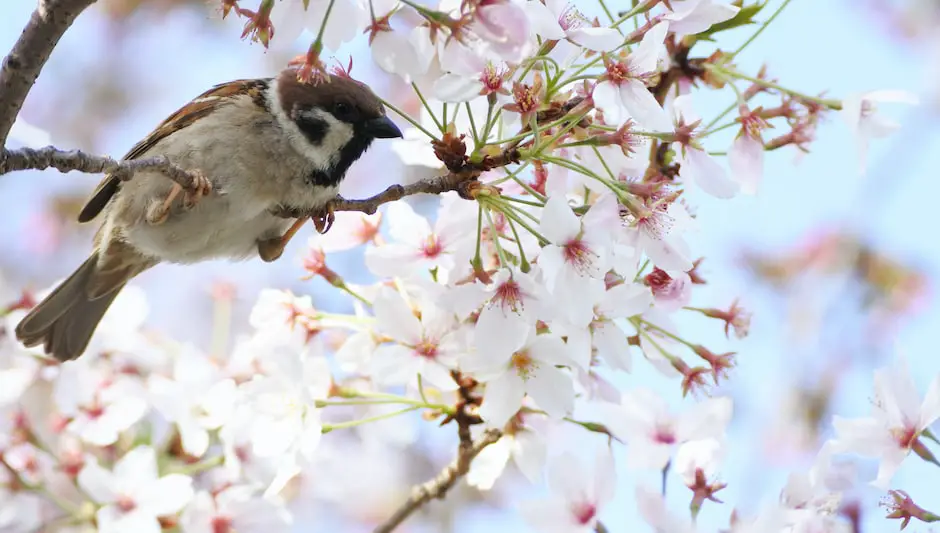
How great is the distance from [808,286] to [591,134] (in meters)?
3.03

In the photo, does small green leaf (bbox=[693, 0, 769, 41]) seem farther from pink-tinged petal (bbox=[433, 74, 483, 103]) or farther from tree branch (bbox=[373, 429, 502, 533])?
tree branch (bbox=[373, 429, 502, 533])

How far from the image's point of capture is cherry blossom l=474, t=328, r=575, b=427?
1.99 metres

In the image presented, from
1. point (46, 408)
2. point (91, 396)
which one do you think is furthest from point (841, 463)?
point (46, 408)

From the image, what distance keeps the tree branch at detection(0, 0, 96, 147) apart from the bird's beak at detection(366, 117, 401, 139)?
1.32 m

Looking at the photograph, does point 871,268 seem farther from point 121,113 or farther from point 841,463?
point 121,113

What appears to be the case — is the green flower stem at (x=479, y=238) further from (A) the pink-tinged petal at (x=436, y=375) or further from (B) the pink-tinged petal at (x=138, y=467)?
(B) the pink-tinged petal at (x=138, y=467)

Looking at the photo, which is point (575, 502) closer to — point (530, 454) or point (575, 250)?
point (530, 454)

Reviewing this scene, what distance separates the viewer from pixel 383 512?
17.8ft

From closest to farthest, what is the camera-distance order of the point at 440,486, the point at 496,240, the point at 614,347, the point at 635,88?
the point at 635,88 < the point at 496,240 < the point at 614,347 < the point at 440,486

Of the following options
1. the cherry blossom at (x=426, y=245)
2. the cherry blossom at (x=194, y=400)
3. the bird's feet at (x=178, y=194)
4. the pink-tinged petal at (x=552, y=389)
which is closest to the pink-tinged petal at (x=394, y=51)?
the cherry blossom at (x=426, y=245)

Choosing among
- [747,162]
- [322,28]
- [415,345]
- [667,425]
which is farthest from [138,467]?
[747,162]

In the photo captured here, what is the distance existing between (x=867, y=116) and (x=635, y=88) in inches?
22.9

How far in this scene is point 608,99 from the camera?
1.84 meters

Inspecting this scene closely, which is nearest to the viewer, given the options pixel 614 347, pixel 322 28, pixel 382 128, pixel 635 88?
pixel 322 28
